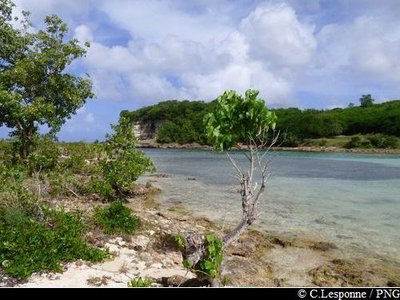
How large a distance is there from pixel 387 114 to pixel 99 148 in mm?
132136

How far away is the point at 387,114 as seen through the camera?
139m

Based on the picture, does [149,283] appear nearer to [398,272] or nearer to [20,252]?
[20,252]

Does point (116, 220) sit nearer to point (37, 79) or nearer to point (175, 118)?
point (37, 79)

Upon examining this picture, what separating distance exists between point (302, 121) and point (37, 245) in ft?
462

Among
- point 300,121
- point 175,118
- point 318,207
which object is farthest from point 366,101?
point 318,207

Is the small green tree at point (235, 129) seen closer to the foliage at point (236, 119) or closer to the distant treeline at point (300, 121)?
the foliage at point (236, 119)

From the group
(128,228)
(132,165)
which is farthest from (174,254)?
(132,165)

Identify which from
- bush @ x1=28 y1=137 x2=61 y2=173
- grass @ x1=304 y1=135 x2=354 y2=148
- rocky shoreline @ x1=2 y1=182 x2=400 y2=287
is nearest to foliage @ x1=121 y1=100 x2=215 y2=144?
grass @ x1=304 y1=135 x2=354 y2=148

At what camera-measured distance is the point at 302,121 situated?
14625cm

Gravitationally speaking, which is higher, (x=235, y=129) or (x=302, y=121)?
(x=302, y=121)

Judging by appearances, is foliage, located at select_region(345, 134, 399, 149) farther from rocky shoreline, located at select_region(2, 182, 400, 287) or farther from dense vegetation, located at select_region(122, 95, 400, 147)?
rocky shoreline, located at select_region(2, 182, 400, 287)

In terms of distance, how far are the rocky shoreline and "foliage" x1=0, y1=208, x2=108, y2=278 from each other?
0.91 ft

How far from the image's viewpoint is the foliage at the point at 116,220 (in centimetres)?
1470

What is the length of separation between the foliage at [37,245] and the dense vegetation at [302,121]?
10793cm
